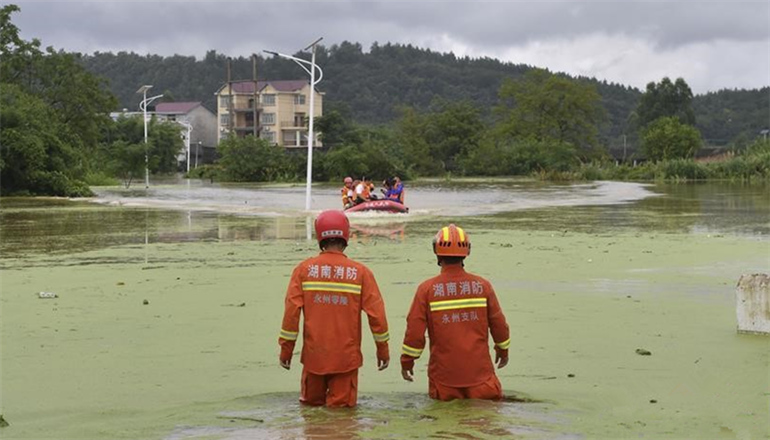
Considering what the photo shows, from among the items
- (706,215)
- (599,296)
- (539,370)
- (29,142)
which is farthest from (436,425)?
(29,142)

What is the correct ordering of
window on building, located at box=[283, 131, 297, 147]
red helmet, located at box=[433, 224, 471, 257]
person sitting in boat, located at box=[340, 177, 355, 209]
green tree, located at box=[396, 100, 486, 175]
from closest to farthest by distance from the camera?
red helmet, located at box=[433, 224, 471, 257], person sitting in boat, located at box=[340, 177, 355, 209], green tree, located at box=[396, 100, 486, 175], window on building, located at box=[283, 131, 297, 147]

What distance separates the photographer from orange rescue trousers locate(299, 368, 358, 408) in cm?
670

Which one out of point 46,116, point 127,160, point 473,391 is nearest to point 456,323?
point 473,391

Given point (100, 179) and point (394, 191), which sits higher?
point (394, 191)

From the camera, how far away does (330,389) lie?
22.1 ft

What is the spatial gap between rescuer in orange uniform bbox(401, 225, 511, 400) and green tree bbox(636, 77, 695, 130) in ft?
422

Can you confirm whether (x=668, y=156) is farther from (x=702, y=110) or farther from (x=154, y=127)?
(x=702, y=110)

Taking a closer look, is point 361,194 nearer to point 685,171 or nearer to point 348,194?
point 348,194

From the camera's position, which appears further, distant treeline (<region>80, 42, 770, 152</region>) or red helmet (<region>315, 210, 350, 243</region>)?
distant treeline (<region>80, 42, 770, 152</region>)

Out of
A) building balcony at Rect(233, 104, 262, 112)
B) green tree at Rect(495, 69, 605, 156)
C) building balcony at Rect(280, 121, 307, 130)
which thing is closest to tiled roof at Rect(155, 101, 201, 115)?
building balcony at Rect(233, 104, 262, 112)

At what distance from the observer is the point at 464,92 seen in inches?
7712

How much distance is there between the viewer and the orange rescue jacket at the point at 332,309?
6590mm

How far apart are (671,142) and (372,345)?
321 feet

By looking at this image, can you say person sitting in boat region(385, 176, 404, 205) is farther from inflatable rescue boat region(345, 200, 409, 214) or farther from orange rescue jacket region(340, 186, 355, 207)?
orange rescue jacket region(340, 186, 355, 207)
